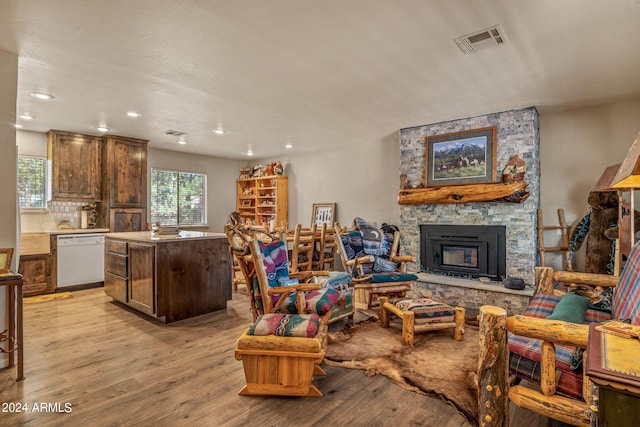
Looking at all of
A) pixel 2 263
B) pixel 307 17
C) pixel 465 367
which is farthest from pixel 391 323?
pixel 2 263

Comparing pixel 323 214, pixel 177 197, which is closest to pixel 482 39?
pixel 323 214

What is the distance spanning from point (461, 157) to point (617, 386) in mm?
4245

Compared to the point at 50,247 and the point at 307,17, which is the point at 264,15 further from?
the point at 50,247

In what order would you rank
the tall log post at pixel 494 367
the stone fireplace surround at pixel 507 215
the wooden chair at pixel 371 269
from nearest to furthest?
1. the tall log post at pixel 494 367
2. the wooden chair at pixel 371 269
3. the stone fireplace surround at pixel 507 215

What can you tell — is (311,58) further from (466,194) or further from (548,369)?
(466,194)

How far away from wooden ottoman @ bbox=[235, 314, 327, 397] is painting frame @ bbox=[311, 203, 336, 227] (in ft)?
15.6

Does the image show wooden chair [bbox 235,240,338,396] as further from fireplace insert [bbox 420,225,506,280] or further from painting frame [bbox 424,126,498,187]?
painting frame [bbox 424,126,498,187]

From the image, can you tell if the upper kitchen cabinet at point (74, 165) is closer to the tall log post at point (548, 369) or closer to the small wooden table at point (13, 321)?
the small wooden table at point (13, 321)

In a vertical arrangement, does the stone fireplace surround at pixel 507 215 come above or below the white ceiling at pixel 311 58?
below

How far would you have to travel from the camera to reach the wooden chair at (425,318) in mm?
2947

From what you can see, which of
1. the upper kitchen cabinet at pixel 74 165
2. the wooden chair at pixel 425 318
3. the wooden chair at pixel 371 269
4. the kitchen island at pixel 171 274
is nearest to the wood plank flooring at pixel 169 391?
the kitchen island at pixel 171 274

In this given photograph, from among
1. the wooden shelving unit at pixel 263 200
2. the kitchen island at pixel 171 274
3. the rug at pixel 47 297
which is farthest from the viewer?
the wooden shelving unit at pixel 263 200

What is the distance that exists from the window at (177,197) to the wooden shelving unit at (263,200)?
997 mm

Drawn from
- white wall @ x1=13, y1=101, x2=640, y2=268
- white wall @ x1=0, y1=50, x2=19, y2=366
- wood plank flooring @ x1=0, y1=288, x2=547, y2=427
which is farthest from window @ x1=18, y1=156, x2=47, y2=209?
white wall @ x1=0, y1=50, x2=19, y2=366
